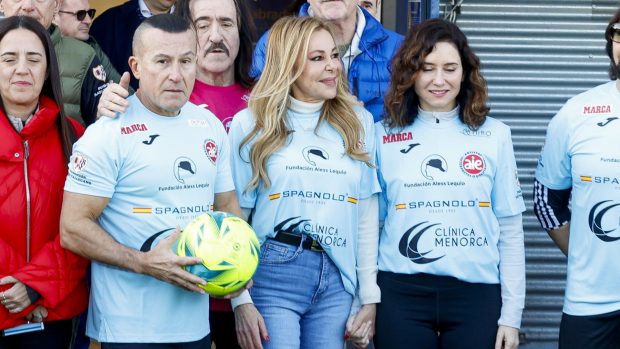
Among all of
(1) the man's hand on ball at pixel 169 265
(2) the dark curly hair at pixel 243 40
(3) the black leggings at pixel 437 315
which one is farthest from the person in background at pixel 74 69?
(3) the black leggings at pixel 437 315

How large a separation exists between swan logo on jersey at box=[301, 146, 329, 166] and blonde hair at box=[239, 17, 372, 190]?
0.33 feet

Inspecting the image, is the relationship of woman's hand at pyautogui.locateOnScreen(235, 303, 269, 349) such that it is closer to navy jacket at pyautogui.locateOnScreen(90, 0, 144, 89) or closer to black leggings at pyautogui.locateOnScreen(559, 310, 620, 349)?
black leggings at pyautogui.locateOnScreen(559, 310, 620, 349)

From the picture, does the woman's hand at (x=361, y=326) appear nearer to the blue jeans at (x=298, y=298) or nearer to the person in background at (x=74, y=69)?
the blue jeans at (x=298, y=298)

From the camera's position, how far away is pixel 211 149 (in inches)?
174

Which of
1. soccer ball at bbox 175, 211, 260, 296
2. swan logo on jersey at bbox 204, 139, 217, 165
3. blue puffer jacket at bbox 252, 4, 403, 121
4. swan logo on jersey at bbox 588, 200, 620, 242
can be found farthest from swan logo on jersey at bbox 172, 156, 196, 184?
swan logo on jersey at bbox 588, 200, 620, 242

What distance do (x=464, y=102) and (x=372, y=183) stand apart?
1.88 feet

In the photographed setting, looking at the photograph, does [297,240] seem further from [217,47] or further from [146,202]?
[217,47]

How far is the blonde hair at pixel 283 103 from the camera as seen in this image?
462 centimetres

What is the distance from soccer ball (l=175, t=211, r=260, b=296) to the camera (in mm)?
4051

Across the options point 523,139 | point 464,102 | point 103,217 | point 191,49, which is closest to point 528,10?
point 523,139

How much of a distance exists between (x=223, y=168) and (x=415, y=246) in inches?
35.5

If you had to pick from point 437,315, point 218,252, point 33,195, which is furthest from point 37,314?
point 437,315

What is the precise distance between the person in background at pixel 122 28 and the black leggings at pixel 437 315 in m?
2.02

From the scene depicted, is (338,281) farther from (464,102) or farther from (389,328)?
(464,102)
